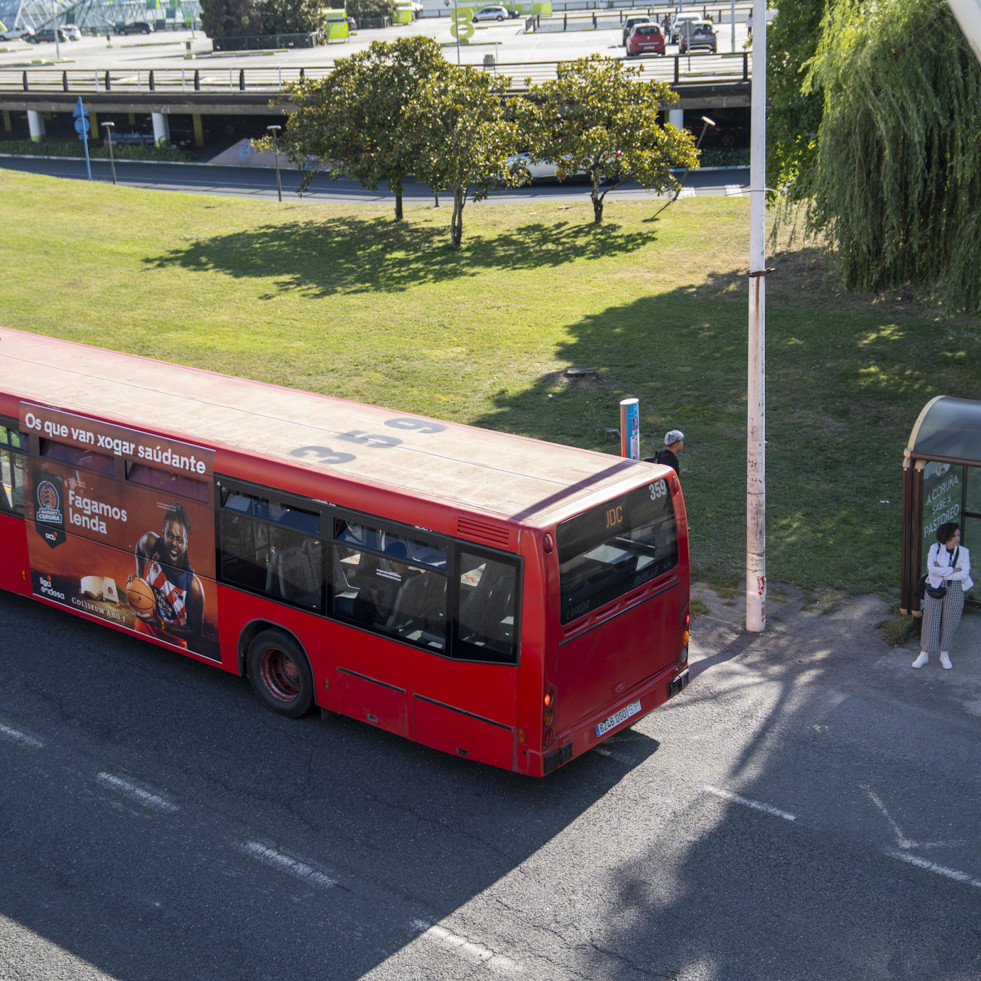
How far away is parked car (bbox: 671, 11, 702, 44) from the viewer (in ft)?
197

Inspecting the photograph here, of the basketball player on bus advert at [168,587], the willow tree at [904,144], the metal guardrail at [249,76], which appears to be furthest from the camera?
the metal guardrail at [249,76]

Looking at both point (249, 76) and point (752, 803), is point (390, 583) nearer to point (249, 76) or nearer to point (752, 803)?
point (752, 803)

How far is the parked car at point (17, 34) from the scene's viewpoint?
307ft

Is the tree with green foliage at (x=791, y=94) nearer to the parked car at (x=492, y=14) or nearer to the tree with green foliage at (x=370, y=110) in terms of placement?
the tree with green foliage at (x=370, y=110)

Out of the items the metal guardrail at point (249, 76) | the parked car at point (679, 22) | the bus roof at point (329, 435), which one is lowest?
the bus roof at point (329, 435)

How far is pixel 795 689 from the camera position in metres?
10.3

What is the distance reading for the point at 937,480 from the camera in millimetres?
11398

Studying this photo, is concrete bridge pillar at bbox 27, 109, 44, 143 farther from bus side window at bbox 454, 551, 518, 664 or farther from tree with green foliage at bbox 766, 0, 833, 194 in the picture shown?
bus side window at bbox 454, 551, 518, 664

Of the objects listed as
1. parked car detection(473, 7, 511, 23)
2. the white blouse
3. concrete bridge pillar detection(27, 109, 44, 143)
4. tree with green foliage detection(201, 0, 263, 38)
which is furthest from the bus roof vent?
parked car detection(473, 7, 511, 23)

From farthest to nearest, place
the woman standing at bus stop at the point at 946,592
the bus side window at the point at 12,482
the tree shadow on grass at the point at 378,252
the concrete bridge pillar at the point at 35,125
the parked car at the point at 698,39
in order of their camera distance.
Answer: the parked car at the point at 698,39 < the concrete bridge pillar at the point at 35,125 < the tree shadow on grass at the point at 378,252 < the bus side window at the point at 12,482 < the woman standing at bus stop at the point at 946,592

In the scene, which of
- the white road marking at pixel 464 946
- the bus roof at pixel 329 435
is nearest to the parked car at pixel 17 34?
the bus roof at pixel 329 435

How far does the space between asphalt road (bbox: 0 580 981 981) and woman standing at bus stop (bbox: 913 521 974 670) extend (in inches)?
12.6

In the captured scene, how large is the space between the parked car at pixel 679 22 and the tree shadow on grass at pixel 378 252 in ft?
106

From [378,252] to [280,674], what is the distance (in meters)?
21.6
